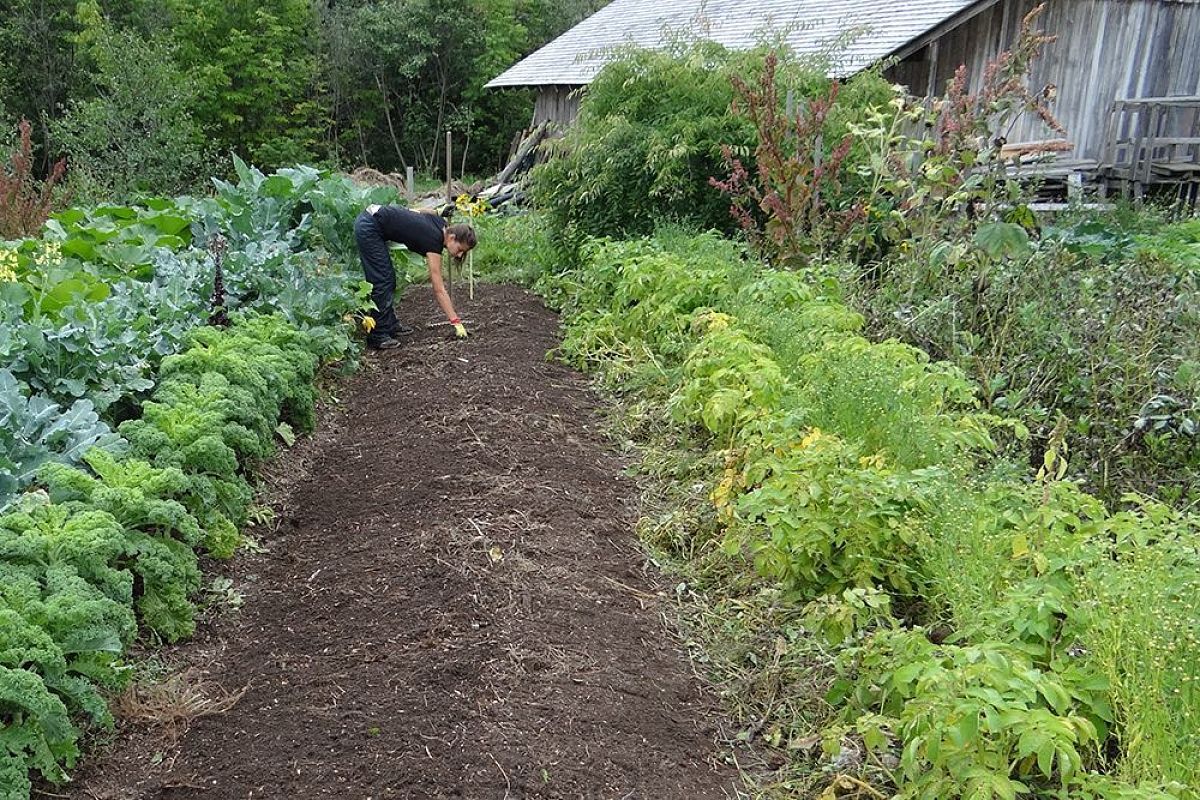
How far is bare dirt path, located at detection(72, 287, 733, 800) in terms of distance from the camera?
9.50ft

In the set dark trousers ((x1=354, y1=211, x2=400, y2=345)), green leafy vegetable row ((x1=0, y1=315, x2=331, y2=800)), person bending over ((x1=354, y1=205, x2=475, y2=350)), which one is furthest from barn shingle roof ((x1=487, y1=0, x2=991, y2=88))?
green leafy vegetable row ((x1=0, y1=315, x2=331, y2=800))

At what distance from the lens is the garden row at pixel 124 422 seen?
2.86 meters

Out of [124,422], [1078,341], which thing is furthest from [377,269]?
[1078,341]

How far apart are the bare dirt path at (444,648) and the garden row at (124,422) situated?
0.92 feet

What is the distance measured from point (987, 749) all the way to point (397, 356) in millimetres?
5697

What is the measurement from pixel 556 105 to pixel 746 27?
680 cm

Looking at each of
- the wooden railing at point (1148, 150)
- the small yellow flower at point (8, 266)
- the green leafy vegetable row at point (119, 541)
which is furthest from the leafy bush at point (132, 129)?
the wooden railing at point (1148, 150)

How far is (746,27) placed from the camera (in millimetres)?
16219

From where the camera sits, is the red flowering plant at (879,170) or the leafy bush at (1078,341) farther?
the red flowering plant at (879,170)

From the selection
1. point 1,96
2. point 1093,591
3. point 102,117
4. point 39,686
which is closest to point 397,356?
point 39,686

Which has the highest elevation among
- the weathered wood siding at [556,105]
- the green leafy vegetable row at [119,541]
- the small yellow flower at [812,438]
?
the weathered wood siding at [556,105]

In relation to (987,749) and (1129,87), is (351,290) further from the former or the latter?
(1129,87)

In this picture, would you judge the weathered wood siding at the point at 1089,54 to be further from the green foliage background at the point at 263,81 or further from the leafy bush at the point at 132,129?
the green foliage background at the point at 263,81

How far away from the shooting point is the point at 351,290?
7.67 metres
